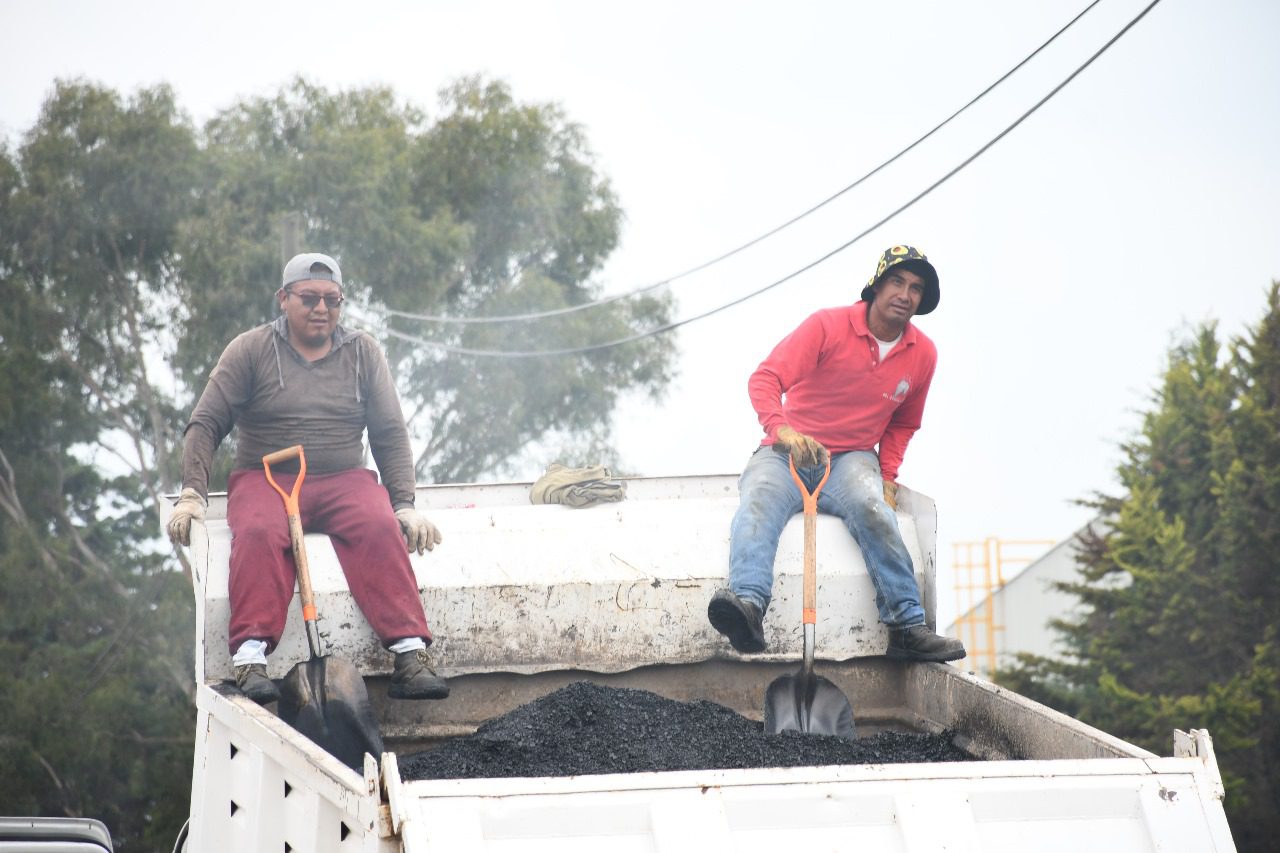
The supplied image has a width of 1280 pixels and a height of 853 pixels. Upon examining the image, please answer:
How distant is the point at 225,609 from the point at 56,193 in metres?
18.2

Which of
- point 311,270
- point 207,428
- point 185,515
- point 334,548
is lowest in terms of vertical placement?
point 334,548

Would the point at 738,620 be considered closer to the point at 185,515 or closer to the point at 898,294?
the point at 898,294

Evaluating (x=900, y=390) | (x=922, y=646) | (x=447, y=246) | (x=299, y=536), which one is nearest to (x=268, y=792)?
(x=299, y=536)

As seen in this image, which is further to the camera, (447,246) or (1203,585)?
(447,246)

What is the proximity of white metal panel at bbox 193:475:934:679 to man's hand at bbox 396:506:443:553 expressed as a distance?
0.25ft

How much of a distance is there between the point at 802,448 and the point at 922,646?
29.1 inches

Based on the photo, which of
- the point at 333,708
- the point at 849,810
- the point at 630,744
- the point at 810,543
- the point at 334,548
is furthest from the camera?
the point at 334,548

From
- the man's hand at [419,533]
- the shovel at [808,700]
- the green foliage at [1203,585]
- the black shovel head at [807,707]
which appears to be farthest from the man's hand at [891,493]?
the green foliage at [1203,585]

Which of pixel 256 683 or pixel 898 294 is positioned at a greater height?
pixel 898 294

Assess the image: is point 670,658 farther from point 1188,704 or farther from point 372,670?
point 1188,704

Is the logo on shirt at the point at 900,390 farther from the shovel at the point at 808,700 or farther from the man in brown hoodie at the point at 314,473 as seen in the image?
the man in brown hoodie at the point at 314,473

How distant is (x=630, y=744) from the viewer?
4.51 m

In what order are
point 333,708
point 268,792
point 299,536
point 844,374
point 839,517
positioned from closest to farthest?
point 268,792, point 333,708, point 299,536, point 839,517, point 844,374

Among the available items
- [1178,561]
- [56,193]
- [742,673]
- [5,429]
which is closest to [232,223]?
[56,193]
